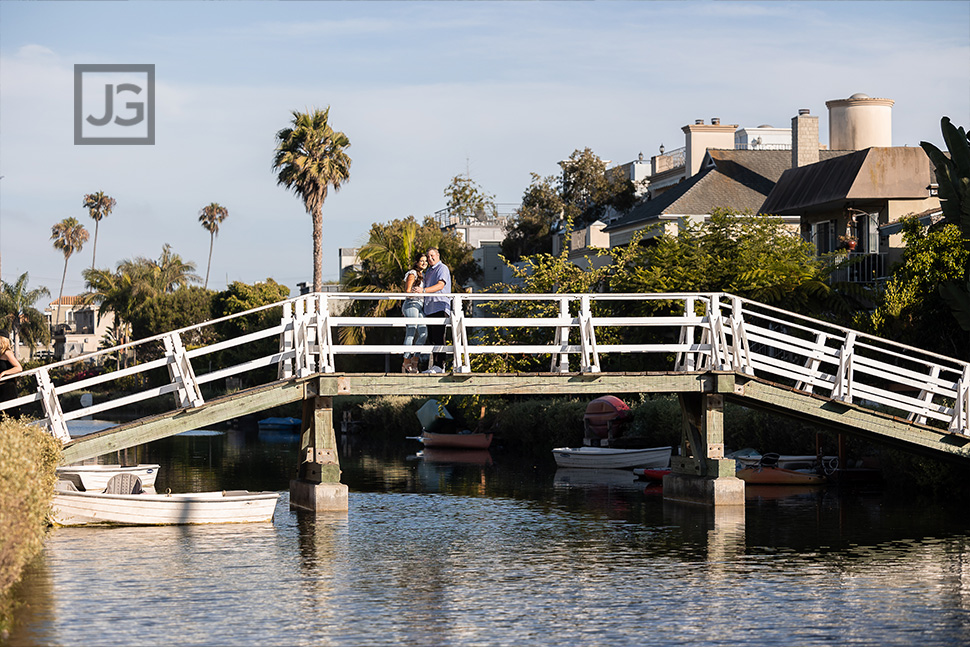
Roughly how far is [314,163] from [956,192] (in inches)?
1452

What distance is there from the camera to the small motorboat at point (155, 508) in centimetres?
2166

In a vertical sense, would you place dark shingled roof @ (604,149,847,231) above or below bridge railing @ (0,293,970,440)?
above

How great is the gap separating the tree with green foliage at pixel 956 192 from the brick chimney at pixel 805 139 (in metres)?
21.6

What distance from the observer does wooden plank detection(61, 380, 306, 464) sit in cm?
2128

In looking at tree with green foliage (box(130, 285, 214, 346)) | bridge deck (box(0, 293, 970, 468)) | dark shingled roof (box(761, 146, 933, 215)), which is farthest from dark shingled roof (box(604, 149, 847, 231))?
tree with green foliage (box(130, 285, 214, 346))

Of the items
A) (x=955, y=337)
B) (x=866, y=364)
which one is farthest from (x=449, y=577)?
(x=955, y=337)

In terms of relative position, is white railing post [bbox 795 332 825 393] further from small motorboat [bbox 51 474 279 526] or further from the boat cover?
the boat cover

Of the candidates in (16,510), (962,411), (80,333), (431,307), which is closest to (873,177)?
(962,411)

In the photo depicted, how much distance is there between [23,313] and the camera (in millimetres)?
112375

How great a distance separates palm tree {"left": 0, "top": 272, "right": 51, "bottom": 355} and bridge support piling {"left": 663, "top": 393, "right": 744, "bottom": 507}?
93.3 metres

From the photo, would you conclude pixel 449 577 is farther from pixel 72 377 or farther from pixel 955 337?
pixel 72 377

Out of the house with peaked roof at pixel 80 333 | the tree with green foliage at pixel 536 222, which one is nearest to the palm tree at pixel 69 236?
the house with peaked roof at pixel 80 333

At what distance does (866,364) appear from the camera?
77.5 feet

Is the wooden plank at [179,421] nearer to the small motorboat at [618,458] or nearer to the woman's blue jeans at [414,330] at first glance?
the woman's blue jeans at [414,330]
